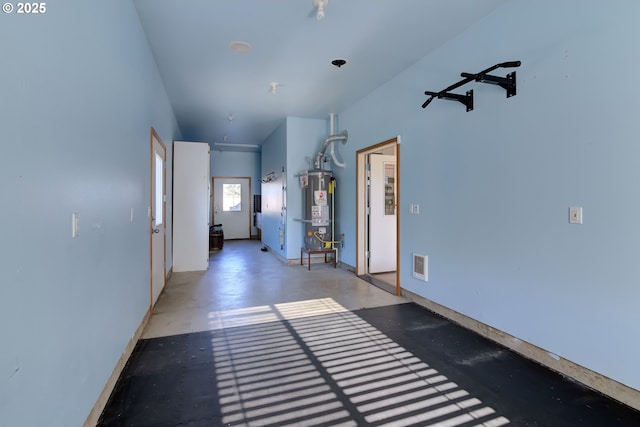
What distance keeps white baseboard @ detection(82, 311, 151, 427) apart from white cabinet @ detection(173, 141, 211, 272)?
289 cm

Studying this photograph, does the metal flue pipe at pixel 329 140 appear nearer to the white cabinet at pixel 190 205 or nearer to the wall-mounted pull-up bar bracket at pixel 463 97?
the white cabinet at pixel 190 205

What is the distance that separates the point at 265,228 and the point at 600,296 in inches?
286

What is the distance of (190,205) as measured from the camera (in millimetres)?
5770

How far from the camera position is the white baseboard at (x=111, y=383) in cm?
176

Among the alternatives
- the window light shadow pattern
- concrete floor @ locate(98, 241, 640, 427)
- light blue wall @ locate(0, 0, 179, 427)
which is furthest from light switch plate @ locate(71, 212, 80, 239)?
the window light shadow pattern

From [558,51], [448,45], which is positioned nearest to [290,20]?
[448,45]

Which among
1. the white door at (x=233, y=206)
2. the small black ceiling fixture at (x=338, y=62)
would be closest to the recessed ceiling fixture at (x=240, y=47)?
the small black ceiling fixture at (x=338, y=62)

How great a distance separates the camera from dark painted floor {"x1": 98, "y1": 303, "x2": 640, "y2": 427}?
1.87 meters

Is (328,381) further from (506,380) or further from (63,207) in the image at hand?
(63,207)

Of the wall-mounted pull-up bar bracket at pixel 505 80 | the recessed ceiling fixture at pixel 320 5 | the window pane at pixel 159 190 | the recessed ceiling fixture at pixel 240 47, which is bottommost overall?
the window pane at pixel 159 190

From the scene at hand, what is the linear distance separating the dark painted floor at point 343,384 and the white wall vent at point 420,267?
0.80 m

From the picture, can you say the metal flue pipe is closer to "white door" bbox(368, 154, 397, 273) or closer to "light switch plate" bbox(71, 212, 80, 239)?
"white door" bbox(368, 154, 397, 273)

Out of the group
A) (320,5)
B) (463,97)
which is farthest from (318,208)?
(320,5)

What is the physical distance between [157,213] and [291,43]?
8.48ft
